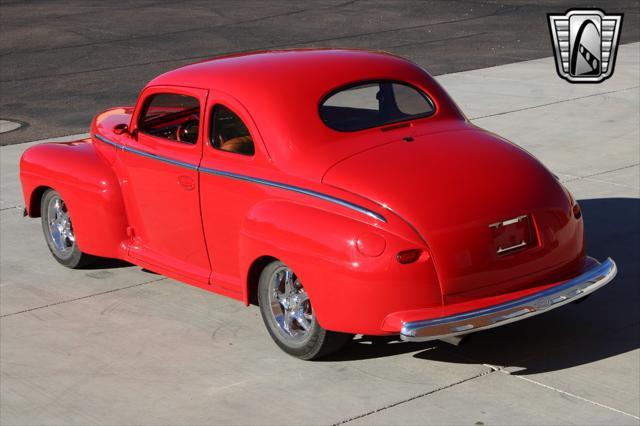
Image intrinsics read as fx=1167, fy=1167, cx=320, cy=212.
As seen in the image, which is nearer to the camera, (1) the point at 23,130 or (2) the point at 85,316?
(2) the point at 85,316

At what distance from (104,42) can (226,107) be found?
13525 millimetres

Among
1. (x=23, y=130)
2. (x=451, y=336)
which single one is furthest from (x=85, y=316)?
(x=23, y=130)

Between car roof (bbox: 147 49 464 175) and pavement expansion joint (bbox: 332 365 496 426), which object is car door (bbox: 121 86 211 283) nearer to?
car roof (bbox: 147 49 464 175)

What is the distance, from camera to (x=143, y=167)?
7750 millimetres

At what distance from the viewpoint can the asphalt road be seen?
15.6m

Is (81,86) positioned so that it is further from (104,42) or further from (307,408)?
(307,408)

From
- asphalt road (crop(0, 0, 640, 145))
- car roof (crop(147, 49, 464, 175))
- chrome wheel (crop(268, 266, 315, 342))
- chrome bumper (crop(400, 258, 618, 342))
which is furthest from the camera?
asphalt road (crop(0, 0, 640, 145))

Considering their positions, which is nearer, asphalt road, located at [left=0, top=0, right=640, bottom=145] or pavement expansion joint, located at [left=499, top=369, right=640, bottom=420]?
pavement expansion joint, located at [left=499, top=369, right=640, bottom=420]

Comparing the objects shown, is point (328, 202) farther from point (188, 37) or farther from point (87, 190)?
point (188, 37)

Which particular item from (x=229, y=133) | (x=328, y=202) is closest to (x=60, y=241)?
(x=229, y=133)

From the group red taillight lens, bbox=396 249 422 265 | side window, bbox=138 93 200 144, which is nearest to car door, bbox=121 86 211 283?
side window, bbox=138 93 200 144

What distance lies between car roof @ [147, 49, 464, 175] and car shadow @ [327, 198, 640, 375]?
1.17m

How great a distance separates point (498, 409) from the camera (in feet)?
19.7

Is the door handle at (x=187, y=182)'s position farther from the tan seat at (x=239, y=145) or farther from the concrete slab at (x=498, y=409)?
the concrete slab at (x=498, y=409)
